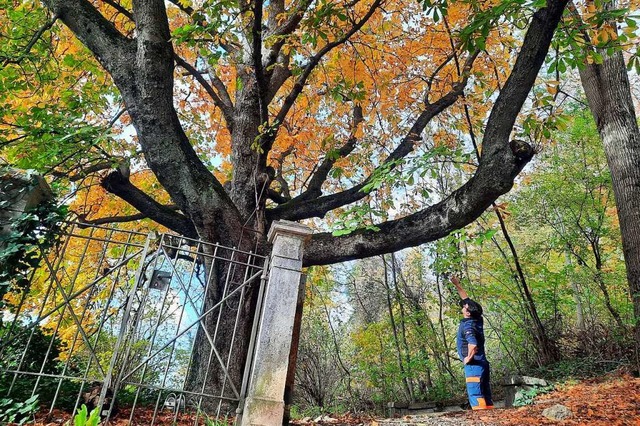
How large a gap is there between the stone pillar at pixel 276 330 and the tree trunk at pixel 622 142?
4891 millimetres

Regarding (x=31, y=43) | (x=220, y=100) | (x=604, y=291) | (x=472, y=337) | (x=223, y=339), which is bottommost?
(x=223, y=339)

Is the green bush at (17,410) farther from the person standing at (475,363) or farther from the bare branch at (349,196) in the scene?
the person standing at (475,363)

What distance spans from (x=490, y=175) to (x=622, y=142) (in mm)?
3799

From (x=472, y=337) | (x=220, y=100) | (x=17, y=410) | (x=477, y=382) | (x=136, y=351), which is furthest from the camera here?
(x=220, y=100)

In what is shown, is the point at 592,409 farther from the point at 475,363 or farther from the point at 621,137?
the point at 621,137

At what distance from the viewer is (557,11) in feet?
12.6

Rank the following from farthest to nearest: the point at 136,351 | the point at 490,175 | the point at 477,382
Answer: the point at 477,382, the point at 136,351, the point at 490,175

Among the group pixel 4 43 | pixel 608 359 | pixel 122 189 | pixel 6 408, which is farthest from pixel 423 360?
pixel 4 43

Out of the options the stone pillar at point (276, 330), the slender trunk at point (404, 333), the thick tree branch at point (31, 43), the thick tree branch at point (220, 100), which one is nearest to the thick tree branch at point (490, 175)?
the stone pillar at point (276, 330)

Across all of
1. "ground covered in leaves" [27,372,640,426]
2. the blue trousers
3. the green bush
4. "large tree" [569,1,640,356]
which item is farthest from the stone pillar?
"large tree" [569,1,640,356]

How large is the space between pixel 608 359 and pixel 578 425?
436 cm

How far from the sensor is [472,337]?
5.93 meters

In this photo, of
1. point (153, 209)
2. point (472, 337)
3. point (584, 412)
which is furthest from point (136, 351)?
point (584, 412)

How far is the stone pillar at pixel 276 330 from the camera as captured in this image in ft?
11.7
